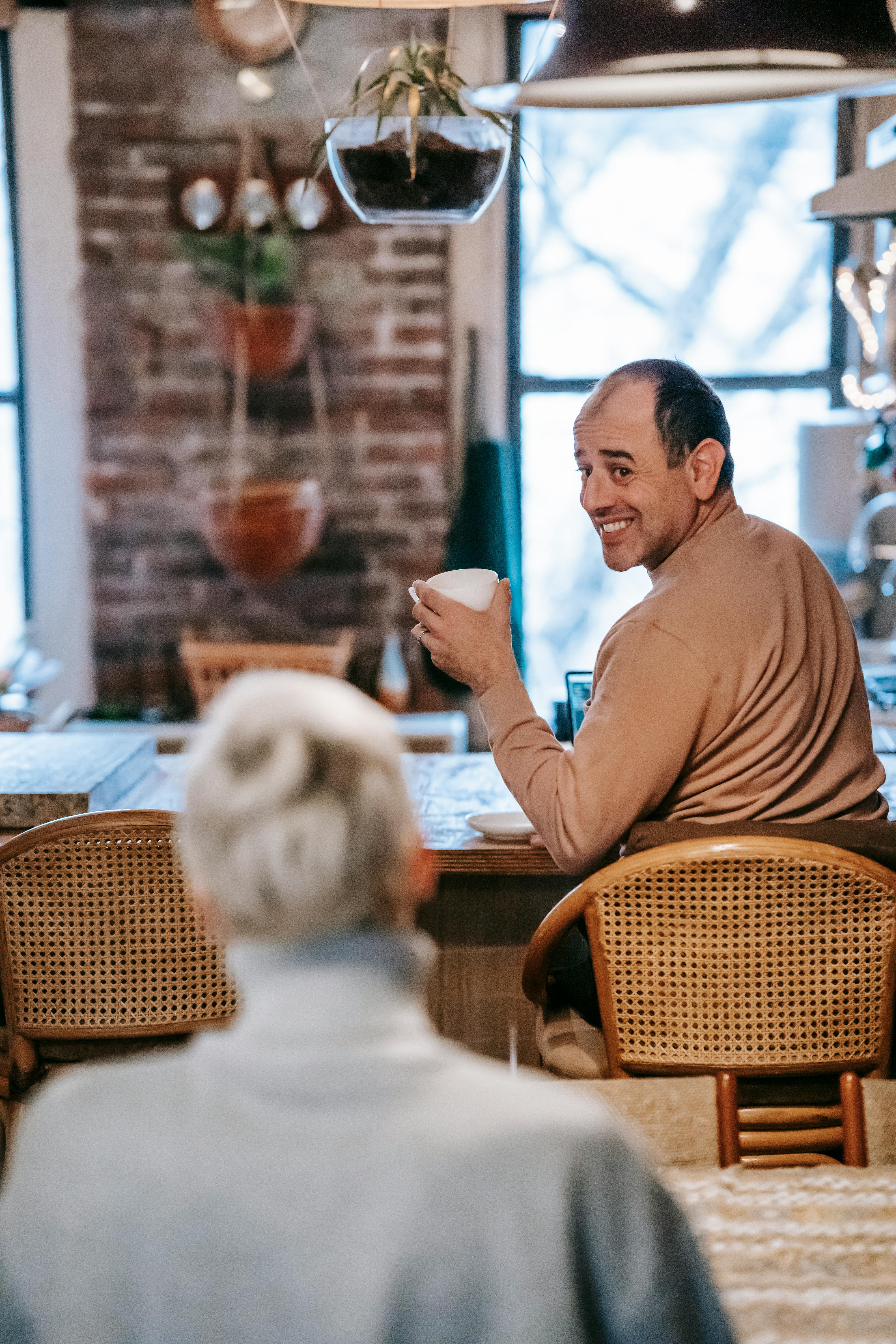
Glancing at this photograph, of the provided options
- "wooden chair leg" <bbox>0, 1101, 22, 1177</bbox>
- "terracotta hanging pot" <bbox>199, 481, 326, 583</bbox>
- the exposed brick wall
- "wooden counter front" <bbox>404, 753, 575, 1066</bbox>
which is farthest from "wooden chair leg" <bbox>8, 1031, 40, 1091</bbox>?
the exposed brick wall

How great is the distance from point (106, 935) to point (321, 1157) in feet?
3.20

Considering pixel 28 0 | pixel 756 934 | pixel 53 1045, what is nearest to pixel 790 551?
pixel 756 934

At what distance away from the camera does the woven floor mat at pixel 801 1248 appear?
3.02ft

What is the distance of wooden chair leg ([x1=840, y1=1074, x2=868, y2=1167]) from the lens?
54.5 inches

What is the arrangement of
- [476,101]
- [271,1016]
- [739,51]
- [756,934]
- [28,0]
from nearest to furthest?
1. [271,1016]
2. [756,934]
3. [739,51]
4. [476,101]
5. [28,0]

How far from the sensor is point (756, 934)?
140 cm

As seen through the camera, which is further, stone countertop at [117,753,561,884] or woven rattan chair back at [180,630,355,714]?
woven rattan chair back at [180,630,355,714]

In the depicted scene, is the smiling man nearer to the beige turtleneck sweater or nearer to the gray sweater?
the beige turtleneck sweater

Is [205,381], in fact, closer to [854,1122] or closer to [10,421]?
[10,421]

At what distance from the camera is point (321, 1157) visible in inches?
24.1

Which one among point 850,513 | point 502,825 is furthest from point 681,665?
point 850,513

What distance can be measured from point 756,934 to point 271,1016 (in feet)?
2.89

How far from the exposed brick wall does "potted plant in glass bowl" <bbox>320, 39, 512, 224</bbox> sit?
2.02 metres

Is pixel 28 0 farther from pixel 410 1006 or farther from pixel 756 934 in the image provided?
pixel 410 1006
